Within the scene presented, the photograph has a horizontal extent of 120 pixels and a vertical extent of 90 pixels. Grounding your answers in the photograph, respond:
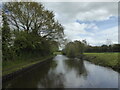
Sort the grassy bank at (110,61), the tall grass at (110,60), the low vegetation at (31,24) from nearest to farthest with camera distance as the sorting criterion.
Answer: the grassy bank at (110,61) < the tall grass at (110,60) < the low vegetation at (31,24)

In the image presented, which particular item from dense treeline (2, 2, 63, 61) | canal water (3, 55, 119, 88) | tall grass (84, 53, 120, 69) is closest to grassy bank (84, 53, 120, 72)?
tall grass (84, 53, 120, 69)

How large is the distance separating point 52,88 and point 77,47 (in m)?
28.4

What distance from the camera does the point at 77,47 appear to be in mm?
34312

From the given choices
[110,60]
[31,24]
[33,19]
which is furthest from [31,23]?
[110,60]

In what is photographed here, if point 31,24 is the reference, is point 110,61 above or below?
below

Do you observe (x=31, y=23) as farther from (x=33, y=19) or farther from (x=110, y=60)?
(x=110, y=60)

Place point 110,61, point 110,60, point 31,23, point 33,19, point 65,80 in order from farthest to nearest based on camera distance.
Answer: point 31,23
point 33,19
point 110,60
point 110,61
point 65,80

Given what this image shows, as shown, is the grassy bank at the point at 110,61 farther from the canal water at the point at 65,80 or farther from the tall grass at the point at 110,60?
the canal water at the point at 65,80

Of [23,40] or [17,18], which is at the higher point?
[17,18]

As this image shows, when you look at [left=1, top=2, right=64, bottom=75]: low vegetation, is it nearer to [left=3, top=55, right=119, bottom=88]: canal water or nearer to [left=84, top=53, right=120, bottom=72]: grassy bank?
[left=3, top=55, right=119, bottom=88]: canal water

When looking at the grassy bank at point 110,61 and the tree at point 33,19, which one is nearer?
the grassy bank at point 110,61

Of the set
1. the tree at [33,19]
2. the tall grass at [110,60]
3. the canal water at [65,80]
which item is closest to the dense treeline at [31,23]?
the tree at [33,19]

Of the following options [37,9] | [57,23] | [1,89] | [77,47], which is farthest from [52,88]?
[77,47]

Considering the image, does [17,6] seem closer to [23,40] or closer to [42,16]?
[42,16]
